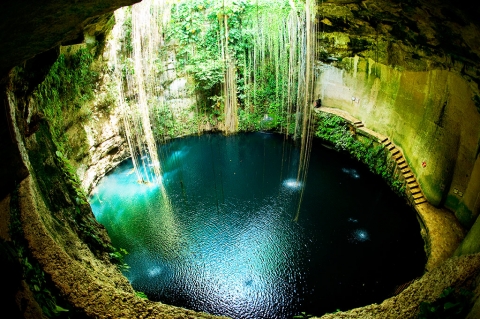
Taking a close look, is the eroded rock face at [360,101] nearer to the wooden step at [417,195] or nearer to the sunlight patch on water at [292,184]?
the wooden step at [417,195]

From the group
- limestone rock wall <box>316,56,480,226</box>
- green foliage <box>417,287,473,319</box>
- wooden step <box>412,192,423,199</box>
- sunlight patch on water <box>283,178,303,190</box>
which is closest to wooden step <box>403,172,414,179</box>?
limestone rock wall <box>316,56,480,226</box>

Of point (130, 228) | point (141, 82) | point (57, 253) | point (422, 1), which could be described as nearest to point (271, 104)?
point (141, 82)

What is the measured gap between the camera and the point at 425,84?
9062mm

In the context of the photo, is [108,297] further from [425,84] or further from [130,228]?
[425,84]

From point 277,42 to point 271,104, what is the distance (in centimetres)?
264

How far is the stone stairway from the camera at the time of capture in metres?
8.95

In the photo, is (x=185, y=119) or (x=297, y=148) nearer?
(x=297, y=148)

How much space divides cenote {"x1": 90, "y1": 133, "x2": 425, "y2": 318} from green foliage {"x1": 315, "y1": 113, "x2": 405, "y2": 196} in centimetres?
32

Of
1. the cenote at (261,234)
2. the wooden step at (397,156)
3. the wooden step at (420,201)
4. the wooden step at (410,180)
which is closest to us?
the cenote at (261,234)

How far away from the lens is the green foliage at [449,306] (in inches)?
126

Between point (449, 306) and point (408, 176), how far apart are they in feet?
23.1

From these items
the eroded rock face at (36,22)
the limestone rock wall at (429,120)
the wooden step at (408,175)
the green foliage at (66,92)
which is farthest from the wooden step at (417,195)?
the green foliage at (66,92)

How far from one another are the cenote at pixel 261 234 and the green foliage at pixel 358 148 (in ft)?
1.04

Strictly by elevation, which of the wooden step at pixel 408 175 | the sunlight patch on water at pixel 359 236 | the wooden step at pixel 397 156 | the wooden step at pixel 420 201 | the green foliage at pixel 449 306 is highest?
the green foliage at pixel 449 306
